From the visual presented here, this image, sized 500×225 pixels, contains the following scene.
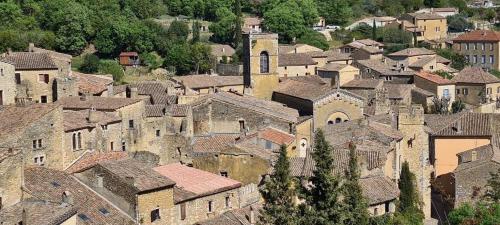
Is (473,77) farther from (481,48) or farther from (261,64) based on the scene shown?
(261,64)

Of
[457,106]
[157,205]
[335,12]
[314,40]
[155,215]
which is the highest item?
[335,12]

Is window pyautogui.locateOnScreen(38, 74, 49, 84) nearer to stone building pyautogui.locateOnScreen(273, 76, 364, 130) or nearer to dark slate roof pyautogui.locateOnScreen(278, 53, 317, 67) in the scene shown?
stone building pyautogui.locateOnScreen(273, 76, 364, 130)

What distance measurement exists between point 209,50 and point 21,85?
32.8 metres

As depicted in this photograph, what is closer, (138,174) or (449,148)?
(138,174)

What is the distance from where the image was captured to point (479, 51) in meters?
87.1

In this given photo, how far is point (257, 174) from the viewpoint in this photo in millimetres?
35219

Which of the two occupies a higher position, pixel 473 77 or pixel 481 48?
pixel 481 48

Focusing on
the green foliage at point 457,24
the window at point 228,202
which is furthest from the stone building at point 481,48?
the window at point 228,202

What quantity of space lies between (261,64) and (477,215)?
24.6 m

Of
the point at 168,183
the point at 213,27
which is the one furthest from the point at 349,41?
the point at 168,183

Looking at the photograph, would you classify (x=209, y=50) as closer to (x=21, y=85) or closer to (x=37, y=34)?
(x=37, y=34)

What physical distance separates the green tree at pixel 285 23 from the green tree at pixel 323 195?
213 feet

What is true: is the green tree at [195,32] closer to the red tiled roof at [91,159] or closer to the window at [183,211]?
the red tiled roof at [91,159]

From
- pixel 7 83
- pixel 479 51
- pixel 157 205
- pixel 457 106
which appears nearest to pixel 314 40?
pixel 479 51
